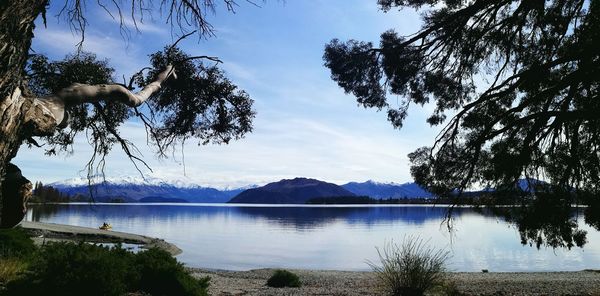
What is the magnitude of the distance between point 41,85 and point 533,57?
10295mm

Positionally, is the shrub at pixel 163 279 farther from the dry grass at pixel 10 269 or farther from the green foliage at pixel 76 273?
the dry grass at pixel 10 269

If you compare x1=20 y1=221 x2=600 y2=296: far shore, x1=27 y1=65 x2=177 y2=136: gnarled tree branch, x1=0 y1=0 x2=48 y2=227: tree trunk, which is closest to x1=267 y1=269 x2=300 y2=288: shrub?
x1=20 y1=221 x2=600 y2=296: far shore

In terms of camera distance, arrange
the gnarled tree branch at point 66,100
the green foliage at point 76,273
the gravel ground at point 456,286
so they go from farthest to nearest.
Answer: the gravel ground at point 456,286
the green foliage at point 76,273
the gnarled tree branch at point 66,100

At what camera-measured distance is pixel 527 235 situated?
10648 millimetres

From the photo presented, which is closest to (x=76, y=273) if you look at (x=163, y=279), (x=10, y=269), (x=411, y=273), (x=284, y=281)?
(x=163, y=279)

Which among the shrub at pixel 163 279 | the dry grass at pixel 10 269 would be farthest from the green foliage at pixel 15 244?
the shrub at pixel 163 279

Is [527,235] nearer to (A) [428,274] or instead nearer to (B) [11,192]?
(A) [428,274]

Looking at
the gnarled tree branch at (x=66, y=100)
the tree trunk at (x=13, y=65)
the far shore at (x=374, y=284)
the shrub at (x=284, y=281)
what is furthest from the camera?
the shrub at (x=284, y=281)

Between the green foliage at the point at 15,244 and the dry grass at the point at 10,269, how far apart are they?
136cm

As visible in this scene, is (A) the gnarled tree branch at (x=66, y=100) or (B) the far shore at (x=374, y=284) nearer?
(A) the gnarled tree branch at (x=66, y=100)

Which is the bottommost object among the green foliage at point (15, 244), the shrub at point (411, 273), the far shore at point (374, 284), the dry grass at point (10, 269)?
the far shore at point (374, 284)

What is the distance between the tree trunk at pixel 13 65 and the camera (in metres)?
3.13

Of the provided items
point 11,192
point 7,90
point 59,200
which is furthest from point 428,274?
point 59,200

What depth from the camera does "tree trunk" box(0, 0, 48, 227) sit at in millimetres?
3135
